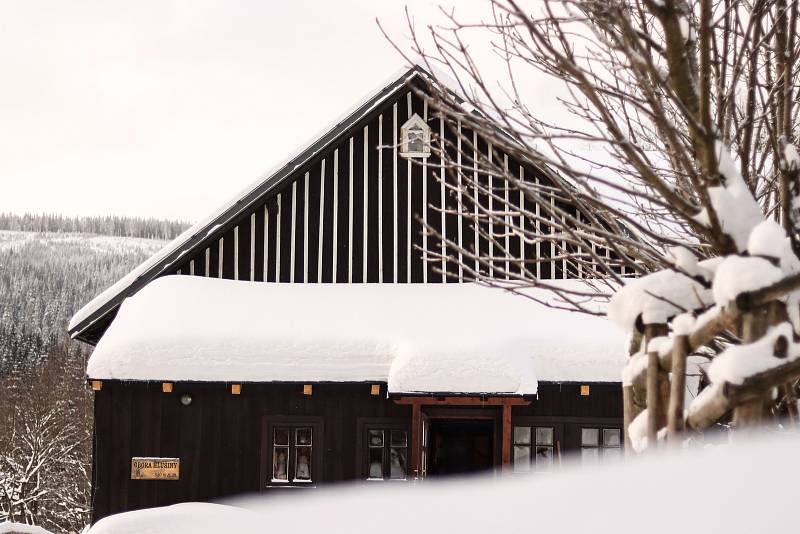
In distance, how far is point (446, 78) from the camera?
14.1 m

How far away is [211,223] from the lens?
502 inches

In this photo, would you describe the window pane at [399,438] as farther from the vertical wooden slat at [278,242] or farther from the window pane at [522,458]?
the vertical wooden slat at [278,242]

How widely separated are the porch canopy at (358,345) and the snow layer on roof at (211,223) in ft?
1.51

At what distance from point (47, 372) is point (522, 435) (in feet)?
132

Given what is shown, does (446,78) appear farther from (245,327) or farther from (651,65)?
(651,65)

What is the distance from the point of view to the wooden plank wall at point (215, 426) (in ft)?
37.8

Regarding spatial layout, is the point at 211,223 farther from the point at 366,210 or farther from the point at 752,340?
the point at 752,340

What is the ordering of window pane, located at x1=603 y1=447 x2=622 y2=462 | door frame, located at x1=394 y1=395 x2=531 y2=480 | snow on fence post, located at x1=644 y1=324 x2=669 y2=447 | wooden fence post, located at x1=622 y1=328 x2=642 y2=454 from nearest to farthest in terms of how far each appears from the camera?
snow on fence post, located at x1=644 y1=324 x2=669 y2=447, wooden fence post, located at x1=622 y1=328 x2=642 y2=454, door frame, located at x1=394 y1=395 x2=531 y2=480, window pane, located at x1=603 y1=447 x2=622 y2=462

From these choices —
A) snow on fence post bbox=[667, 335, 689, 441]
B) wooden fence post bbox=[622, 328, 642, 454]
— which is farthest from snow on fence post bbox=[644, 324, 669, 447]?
wooden fence post bbox=[622, 328, 642, 454]

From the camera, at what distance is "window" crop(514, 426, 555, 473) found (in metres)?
11.7

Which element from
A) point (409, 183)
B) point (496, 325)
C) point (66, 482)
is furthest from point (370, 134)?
point (66, 482)

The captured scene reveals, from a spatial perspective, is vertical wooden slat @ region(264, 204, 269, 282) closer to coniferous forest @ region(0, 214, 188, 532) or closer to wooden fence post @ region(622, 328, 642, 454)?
wooden fence post @ region(622, 328, 642, 454)

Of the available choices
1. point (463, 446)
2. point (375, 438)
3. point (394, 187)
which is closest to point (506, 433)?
point (375, 438)

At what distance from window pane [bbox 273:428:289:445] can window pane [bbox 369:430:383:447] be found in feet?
3.79
